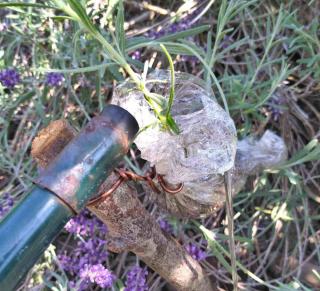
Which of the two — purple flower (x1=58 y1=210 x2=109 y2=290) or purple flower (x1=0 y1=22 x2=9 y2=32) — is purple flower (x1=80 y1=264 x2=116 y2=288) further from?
purple flower (x1=0 y1=22 x2=9 y2=32)

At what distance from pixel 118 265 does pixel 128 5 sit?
2.80 feet

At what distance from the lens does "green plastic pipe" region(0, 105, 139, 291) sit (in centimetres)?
70

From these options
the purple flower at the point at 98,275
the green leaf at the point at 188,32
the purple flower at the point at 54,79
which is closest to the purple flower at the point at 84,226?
the purple flower at the point at 98,275

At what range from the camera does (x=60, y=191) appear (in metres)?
0.74

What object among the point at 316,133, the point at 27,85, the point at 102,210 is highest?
the point at 27,85

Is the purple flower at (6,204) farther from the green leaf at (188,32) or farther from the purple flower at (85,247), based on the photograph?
the green leaf at (188,32)

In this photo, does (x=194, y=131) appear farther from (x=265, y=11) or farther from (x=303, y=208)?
(x=265, y=11)

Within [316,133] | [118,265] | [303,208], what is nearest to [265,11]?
[316,133]

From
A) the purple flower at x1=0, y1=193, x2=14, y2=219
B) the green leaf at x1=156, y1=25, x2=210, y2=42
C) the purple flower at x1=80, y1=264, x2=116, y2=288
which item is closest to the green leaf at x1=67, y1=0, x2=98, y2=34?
the green leaf at x1=156, y1=25, x2=210, y2=42

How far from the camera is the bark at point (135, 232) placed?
878 mm

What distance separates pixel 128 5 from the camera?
1.77m

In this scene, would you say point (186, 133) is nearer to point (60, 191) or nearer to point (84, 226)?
point (60, 191)

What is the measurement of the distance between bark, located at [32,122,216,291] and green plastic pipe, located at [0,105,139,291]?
0.11 meters

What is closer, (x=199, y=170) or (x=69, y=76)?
(x=199, y=170)
